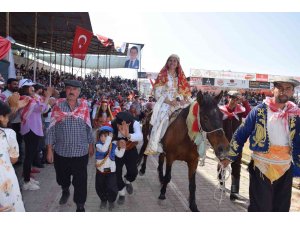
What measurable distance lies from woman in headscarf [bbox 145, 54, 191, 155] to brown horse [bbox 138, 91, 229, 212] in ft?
0.67

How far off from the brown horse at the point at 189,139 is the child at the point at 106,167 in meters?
0.98

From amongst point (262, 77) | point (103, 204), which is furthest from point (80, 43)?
point (262, 77)

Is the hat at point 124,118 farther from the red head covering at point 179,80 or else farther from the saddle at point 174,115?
the red head covering at point 179,80


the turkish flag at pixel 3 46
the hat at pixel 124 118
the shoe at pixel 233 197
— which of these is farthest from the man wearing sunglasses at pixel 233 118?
the turkish flag at pixel 3 46

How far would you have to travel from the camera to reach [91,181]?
6.59 meters

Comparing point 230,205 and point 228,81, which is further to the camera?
point 228,81

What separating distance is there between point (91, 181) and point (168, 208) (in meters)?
2.21

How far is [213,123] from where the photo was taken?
4309 mm

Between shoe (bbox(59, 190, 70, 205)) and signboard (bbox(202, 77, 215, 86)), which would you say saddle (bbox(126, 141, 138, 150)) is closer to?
shoe (bbox(59, 190, 70, 205))

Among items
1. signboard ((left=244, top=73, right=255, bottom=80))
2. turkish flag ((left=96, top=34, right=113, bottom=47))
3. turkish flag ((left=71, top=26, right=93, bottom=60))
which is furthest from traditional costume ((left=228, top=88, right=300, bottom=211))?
signboard ((left=244, top=73, right=255, bottom=80))

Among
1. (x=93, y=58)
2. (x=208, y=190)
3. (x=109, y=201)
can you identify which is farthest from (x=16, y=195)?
(x=93, y=58)

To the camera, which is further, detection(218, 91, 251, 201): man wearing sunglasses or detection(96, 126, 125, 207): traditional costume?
detection(218, 91, 251, 201): man wearing sunglasses

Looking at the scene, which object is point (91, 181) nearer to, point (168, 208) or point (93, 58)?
point (168, 208)

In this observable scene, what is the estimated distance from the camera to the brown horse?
4.22m
